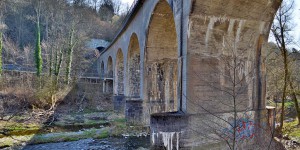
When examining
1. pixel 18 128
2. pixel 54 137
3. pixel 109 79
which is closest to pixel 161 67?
pixel 54 137

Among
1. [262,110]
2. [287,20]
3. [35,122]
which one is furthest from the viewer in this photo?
[35,122]

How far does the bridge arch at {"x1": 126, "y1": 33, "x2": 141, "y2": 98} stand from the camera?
1270 cm

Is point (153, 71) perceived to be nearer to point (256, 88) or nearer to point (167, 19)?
point (167, 19)

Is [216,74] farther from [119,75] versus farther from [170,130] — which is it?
[119,75]

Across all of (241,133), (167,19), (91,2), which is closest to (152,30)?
(167,19)

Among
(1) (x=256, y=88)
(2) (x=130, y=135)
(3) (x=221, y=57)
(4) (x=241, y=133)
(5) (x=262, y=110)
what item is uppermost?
(3) (x=221, y=57)

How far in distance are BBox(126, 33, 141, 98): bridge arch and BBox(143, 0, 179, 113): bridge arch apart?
317 centimetres

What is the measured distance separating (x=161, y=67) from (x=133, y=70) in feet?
11.4

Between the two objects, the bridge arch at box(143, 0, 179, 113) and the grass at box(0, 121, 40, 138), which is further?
the bridge arch at box(143, 0, 179, 113)

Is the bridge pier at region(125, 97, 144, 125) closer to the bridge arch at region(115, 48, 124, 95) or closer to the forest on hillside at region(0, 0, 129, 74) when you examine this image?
the bridge arch at region(115, 48, 124, 95)

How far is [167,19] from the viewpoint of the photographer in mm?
8438


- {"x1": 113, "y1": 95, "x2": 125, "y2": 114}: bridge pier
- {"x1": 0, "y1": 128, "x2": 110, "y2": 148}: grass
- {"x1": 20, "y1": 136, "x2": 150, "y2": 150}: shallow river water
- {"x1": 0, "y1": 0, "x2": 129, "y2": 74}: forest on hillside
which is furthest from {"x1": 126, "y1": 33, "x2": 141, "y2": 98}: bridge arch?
{"x1": 0, "y1": 0, "x2": 129, "y2": 74}: forest on hillside

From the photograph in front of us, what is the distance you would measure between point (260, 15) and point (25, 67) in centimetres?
2143

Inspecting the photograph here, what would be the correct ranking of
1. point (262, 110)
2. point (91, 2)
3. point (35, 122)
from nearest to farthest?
point (262, 110) < point (35, 122) < point (91, 2)
